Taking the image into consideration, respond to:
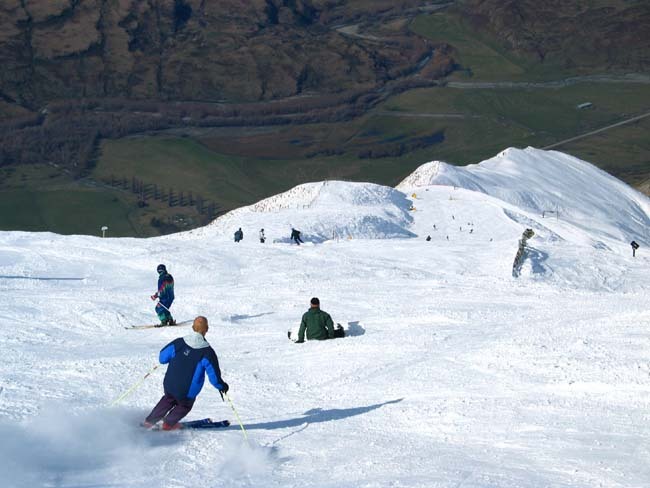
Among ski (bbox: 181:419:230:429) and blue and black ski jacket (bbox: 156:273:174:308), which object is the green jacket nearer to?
blue and black ski jacket (bbox: 156:273:174:308)

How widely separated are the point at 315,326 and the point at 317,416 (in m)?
5.20

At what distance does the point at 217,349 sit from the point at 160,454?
7283 mm

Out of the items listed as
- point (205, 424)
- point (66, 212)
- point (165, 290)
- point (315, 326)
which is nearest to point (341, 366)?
point (315, 326)

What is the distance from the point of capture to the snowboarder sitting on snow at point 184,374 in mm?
11688

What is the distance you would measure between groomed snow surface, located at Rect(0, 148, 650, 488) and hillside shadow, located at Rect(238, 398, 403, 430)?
49 mm

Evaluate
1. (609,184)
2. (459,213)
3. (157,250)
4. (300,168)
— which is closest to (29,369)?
(157,250)

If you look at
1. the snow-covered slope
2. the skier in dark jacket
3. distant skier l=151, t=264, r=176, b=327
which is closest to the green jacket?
the skier in dark jacket

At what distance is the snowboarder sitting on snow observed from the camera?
11688mm

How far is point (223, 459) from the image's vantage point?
10.8m

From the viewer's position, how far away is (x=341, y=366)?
1594 centimetres

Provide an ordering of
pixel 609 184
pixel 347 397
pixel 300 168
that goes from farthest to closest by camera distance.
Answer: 1. pixel 300 168
2. pixel 609 184
3. pixel 347 397

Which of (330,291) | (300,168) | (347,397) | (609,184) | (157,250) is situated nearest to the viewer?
(347,397)

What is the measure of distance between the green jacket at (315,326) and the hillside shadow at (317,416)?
14.7 ft

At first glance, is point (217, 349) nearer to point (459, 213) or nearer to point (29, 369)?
point (29, 369)
